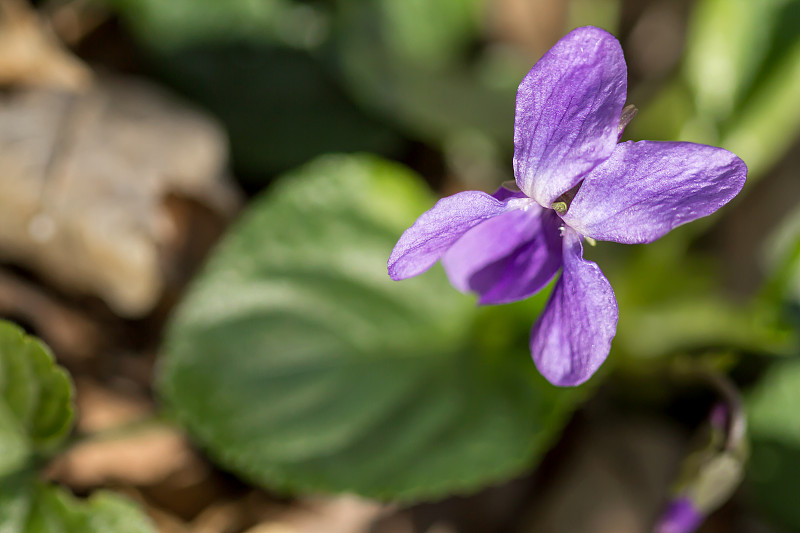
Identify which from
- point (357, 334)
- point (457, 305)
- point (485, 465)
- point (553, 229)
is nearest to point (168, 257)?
point (357, 334)

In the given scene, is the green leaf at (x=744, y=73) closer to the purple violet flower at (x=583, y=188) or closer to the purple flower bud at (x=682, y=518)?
the purple flower bud at (x=682, y=518)

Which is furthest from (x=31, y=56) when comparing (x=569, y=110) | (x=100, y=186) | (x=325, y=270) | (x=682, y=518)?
(x=682, y=518)

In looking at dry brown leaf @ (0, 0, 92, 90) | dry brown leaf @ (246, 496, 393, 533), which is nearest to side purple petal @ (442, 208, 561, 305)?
dry brown leaf @ (246, 496, 393, 533)

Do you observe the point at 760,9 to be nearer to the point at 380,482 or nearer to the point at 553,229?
the point at 553,229

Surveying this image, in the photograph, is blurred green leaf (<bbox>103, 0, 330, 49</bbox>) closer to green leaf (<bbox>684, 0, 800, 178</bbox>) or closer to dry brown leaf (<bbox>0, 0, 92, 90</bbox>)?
dry brown leaf (<bbox>0, 0, 92, 90</bbox>)

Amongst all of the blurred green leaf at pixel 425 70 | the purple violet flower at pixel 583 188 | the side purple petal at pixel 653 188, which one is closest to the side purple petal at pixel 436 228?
the purple violet flower at pixel 583 188

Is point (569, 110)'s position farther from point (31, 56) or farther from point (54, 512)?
point (31, 56)
